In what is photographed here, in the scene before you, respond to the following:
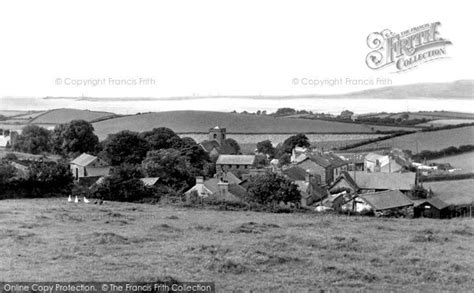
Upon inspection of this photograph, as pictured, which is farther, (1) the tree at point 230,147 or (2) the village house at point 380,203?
(1) the tree at point 230,147

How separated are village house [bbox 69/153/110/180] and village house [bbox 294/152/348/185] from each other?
1343 cm

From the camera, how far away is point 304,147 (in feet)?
139

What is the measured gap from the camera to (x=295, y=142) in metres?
43.0

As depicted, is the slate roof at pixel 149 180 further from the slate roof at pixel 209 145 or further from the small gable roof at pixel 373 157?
the small gable roof at pixel 373 157

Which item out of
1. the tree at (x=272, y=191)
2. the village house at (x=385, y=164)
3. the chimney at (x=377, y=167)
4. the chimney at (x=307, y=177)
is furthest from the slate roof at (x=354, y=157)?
the tree at (x=272, y=191)

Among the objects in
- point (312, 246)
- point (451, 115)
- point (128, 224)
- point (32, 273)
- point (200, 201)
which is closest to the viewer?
point (32, 273)

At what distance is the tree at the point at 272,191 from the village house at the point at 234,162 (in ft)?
36.9

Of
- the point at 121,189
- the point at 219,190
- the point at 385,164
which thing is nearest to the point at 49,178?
the point at 121,189

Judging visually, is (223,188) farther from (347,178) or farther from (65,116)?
(65,116)

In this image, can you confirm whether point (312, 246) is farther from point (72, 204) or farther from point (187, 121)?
point (187, 121)

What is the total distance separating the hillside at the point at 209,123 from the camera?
42219 millimetres

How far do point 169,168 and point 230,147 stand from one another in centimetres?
1077

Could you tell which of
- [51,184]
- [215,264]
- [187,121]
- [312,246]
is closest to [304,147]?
[187,121]

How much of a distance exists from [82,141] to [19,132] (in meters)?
5.68
